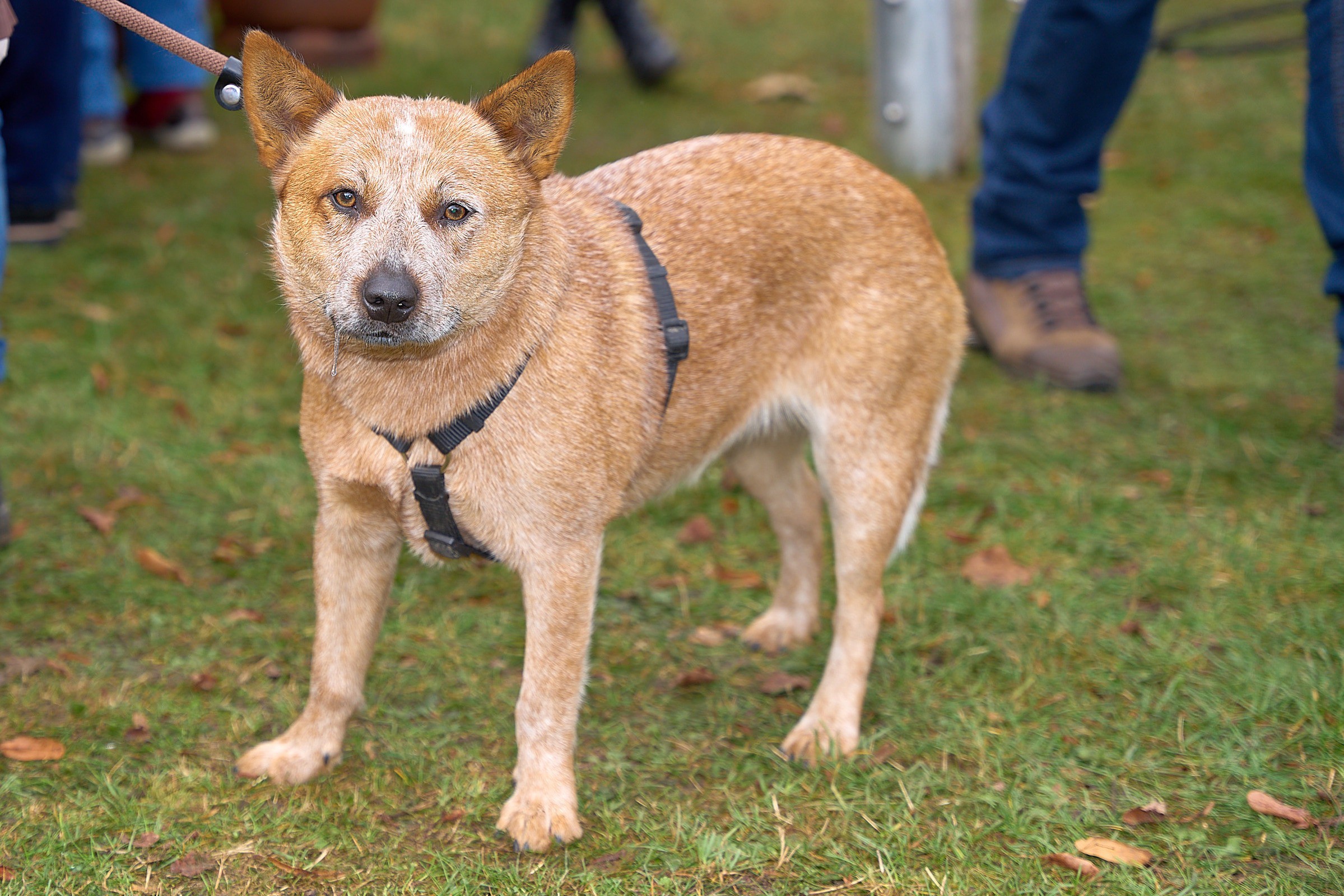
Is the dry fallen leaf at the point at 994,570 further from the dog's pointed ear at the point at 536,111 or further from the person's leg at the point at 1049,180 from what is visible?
the dog's pointed ear at the point at 536,111

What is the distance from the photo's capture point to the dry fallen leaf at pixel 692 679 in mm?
3457

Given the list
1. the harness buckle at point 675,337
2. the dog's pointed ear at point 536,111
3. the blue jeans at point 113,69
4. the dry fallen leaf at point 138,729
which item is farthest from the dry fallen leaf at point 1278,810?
the blue jeans at point 113,69

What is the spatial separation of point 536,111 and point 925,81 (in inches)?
205

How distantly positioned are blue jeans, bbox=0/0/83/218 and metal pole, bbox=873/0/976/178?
4.23 meters

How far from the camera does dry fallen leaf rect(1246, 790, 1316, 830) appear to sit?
2.85m

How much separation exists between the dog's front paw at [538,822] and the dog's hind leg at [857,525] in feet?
2.11

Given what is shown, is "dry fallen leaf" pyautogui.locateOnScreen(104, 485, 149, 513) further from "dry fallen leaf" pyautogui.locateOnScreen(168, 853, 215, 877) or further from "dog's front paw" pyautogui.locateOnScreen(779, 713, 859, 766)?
"dog's front paw" pyautogui.locateOnScreen(779, 713, 859, 766)

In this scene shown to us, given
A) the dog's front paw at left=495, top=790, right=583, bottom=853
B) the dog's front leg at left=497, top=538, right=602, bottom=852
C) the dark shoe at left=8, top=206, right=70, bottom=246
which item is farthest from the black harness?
the dark shoe at left=8, top=206, right=70, bottom=246

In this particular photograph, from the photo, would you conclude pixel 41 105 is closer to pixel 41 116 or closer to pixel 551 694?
pixel 41 116

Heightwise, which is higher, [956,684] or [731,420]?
[731,420]

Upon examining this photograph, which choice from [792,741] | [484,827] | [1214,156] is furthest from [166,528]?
[1214,156]

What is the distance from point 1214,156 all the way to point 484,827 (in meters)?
6.63

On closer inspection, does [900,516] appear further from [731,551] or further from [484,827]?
[484,827]

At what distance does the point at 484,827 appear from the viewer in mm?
2881
